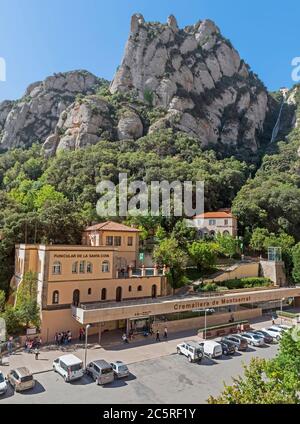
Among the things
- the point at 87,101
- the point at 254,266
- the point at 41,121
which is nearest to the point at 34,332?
the point at 254,266

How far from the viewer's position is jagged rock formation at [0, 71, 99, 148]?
4461 inches

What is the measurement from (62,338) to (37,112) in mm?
105156

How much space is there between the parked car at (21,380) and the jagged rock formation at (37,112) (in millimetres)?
103111

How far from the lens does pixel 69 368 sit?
68.1ft

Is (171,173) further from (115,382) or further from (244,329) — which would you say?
(115,382)

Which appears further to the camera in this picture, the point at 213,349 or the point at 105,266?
the point at 105,266

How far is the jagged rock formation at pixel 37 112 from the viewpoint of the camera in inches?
4461

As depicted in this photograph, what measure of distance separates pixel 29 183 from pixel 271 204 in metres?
55.1

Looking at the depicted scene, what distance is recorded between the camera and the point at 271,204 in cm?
6462

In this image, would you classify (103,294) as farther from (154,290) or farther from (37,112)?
(37,112)

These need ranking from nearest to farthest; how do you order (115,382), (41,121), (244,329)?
1. (115,382)
2. (244,329)
3. (41,121)

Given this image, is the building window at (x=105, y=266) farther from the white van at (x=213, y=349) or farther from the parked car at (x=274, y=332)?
the parked car at (x=274, y=332)

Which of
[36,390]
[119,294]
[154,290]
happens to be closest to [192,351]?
[36,390]

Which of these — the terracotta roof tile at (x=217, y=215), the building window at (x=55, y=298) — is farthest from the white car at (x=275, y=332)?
the terracotta roof tile at (x=217, y=215)
